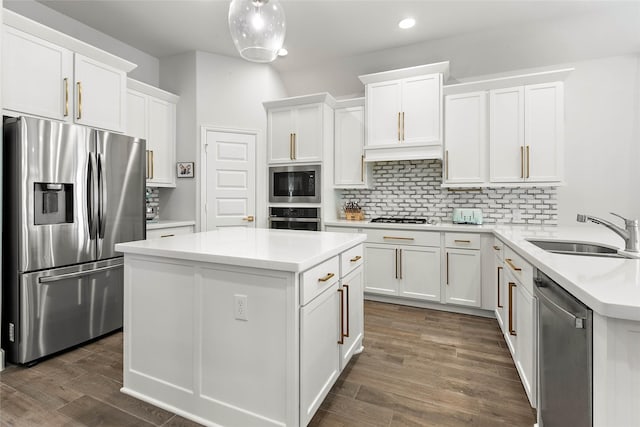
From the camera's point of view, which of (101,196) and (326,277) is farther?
(101,196)

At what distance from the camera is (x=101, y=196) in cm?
270

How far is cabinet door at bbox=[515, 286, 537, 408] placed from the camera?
1695mm

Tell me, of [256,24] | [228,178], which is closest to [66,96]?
[228,178]

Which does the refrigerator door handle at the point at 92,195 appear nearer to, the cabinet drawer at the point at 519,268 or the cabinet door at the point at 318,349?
the cabinet door at the point at 318,349

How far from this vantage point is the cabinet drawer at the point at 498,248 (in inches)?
108

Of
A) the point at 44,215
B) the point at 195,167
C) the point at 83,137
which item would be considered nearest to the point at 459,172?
the point at 195,167

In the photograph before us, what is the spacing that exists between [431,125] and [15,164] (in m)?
3.76

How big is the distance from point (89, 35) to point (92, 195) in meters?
2.17

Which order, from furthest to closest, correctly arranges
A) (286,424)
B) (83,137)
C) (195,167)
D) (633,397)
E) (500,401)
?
1. (195,167)
2. (83,137)
3. (500,401)
4. (286,424)
5. (633,397)

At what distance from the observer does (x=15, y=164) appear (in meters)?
2.23

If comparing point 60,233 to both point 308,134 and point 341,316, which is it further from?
point 308,134

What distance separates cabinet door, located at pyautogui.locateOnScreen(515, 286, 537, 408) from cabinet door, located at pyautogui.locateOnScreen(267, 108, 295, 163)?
3.09m

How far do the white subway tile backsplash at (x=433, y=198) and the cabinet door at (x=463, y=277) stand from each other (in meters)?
0.75

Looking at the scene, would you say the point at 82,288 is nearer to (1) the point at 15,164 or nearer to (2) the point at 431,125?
(1) the point at 15,164
